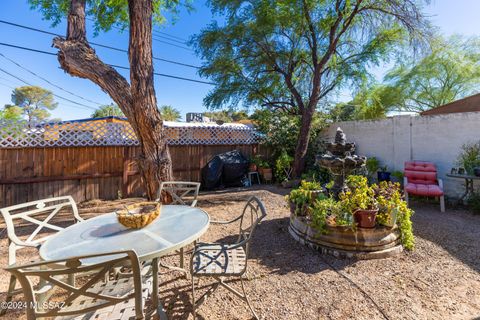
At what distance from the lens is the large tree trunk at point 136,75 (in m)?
3.24

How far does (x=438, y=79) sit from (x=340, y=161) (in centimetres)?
1161

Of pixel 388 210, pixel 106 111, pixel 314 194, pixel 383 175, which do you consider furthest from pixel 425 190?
pixel 106 111

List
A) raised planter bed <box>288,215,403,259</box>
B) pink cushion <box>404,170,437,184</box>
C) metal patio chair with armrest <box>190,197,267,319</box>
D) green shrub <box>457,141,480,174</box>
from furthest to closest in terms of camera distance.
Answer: pink cushion <box>404,170,437,184</box> < green shrub <box>457,141,480,174</box> < raised planter bed <box>288,215,403,259</box> < metal patio chair with armrest <box>190,197,267,319</box>

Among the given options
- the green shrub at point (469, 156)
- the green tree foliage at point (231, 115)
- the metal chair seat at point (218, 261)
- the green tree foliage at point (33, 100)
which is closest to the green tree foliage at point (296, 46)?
the green tree foliage at point (231, 115)

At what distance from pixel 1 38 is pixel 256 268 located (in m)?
8.92

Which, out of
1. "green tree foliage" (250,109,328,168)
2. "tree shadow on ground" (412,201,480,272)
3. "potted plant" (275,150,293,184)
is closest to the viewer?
"tree shadow on ground" (412,201,480,272)

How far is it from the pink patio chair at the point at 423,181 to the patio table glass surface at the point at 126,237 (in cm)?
414

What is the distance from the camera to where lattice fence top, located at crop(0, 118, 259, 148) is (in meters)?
4.20

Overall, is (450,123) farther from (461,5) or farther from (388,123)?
(461,5)

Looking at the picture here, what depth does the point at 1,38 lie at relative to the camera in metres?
6.12

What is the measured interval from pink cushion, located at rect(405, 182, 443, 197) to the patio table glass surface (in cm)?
410

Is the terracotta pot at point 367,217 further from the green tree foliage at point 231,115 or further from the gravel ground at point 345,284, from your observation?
the green tree foliage at point 231,115

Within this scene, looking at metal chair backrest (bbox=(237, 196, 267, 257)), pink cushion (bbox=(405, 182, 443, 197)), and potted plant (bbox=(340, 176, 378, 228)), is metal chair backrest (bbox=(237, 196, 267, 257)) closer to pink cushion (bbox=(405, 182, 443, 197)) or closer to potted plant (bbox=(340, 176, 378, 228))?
potted plant (bbox=(340, 176, 378, 228))

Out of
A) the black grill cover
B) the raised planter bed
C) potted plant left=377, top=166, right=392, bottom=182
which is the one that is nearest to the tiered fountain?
the raised planter bed
